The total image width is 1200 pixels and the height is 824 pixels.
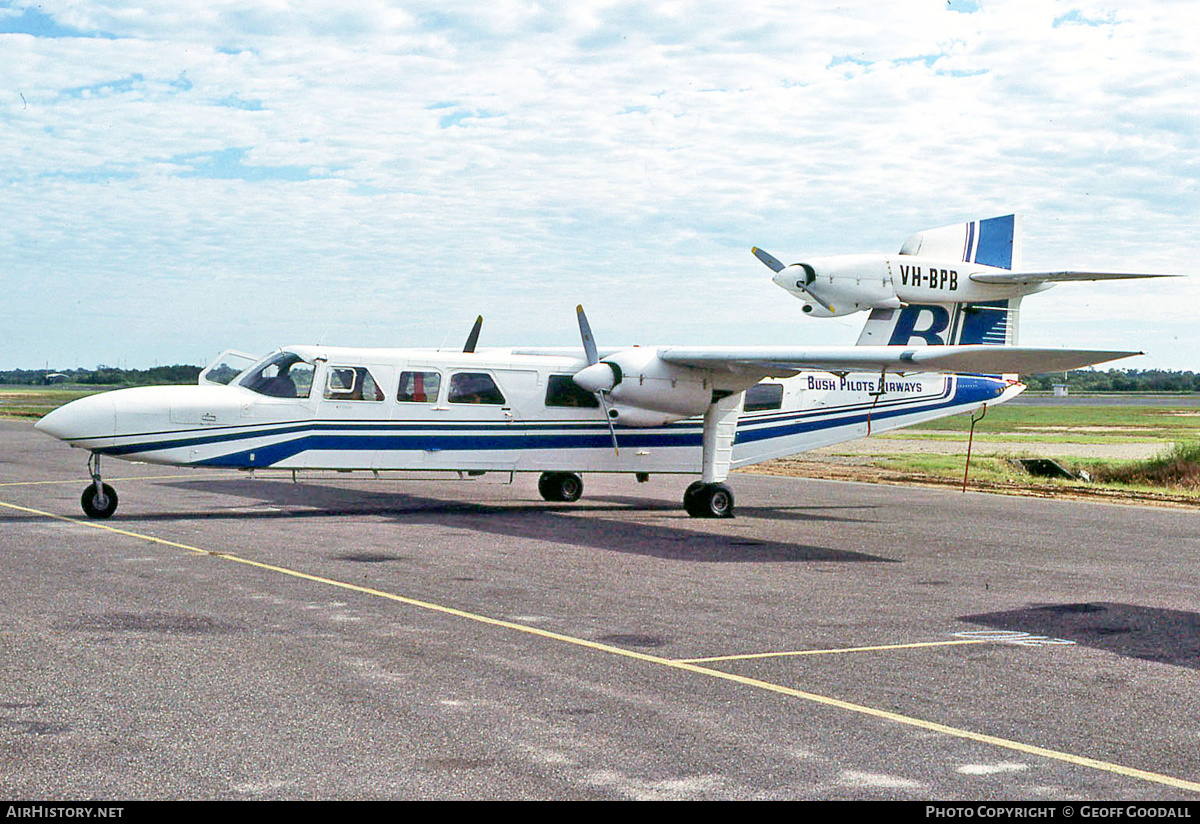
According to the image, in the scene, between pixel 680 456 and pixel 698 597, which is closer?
pixel 698 597

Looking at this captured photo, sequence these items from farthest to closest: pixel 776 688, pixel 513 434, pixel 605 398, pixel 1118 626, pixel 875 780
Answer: pixel 605 398
pixel 513 434
pixel 1118 626
pixel 776 688
pixel 875 780

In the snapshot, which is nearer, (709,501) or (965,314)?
(709,501)

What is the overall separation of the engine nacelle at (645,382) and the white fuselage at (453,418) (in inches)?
8.8

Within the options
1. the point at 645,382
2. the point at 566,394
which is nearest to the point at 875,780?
the point at 645,382

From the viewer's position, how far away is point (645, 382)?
2091 cm

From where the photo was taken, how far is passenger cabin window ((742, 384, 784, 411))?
76.0 ft

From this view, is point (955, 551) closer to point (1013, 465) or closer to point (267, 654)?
point (267, 654)

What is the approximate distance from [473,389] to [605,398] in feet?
7.61

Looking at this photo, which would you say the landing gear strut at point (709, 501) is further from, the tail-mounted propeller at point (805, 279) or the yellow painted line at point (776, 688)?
the yellow painted line at point (776, 688)

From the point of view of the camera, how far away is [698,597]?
39.7 feet

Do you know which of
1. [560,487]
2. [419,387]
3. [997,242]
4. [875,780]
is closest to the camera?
[875,780]

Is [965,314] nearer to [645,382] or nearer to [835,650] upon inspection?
[645,382]
